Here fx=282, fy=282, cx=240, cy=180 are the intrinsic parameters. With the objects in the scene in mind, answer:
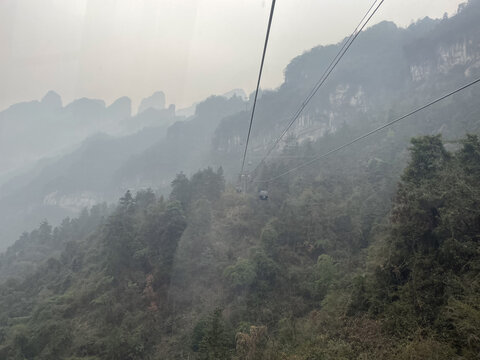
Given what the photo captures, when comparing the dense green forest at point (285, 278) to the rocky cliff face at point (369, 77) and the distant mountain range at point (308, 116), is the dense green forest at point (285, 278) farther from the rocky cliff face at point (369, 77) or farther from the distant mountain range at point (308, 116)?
the rocky cliff face at point (369, 77)

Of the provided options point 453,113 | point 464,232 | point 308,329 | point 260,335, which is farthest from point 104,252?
point 453,113

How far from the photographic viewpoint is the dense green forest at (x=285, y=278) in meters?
7.21

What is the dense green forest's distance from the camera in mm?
7211

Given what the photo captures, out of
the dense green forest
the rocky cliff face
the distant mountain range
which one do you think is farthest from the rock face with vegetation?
the rocky cliff face

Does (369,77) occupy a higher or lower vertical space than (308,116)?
higher

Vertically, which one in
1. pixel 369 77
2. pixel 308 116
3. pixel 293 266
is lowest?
pixel 293 266

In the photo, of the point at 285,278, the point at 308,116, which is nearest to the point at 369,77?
the point at 308,116

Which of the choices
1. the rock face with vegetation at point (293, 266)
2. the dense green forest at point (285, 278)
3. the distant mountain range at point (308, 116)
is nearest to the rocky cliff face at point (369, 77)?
the distant mountain range at point (308, 116)

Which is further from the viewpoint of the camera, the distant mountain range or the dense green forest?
the distant mountain range

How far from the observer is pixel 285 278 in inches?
612

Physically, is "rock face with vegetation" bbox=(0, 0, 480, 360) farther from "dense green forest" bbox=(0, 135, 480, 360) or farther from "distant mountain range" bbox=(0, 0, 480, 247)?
"distant mountain range" bbox=(0, 0, 480, 247)

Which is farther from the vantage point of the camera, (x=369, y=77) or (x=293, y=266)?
(x=369, y=77)

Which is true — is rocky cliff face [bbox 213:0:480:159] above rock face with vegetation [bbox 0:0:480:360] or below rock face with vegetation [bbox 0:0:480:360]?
above

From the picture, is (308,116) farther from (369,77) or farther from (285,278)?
(285,278)
